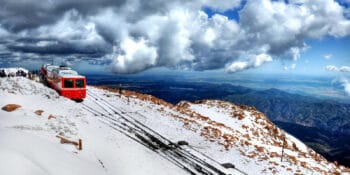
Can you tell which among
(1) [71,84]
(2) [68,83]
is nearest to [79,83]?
(1) [71,84]

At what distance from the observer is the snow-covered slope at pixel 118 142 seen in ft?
56.9

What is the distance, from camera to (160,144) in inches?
1079

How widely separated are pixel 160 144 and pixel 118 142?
146 inches

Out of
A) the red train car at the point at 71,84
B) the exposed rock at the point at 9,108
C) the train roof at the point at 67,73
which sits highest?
the train roof at the point at 67,73

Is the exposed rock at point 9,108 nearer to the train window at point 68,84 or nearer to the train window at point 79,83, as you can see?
the train window at point 68,84

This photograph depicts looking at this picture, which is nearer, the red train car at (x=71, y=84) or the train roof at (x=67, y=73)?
the red train car at (x=71, y=84)

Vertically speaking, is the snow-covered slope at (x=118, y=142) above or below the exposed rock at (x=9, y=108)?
below

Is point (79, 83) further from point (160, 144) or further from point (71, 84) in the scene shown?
point (160, 144)

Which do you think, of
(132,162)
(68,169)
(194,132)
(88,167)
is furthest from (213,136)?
(68,169)

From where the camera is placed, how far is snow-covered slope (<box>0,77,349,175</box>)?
17.3 m

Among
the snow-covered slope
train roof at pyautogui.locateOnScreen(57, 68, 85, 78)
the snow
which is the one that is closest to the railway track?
the snow-covered slope

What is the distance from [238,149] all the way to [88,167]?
14.8 meters

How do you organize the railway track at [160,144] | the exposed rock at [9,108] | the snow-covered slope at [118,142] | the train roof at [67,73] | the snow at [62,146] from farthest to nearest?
the train roof at [67,73] < the exposed rock at [9,108] < the railway track at [160,144] < the snow-covered slope at [118,142] < the snow at [62,146]

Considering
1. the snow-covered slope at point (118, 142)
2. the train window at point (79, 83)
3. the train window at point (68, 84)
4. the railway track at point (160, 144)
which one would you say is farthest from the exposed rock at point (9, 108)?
the train window at point (79, 83)
